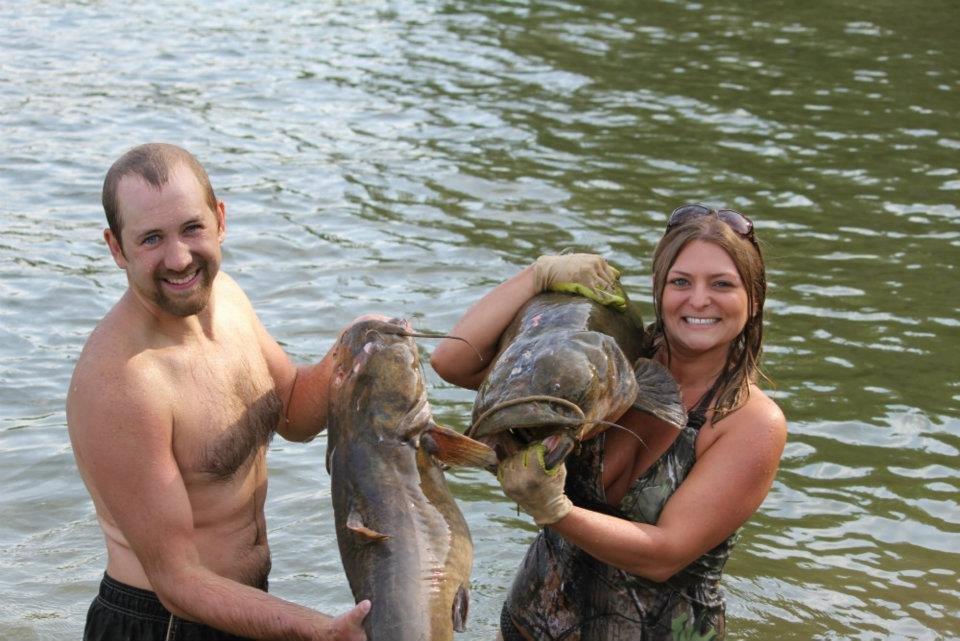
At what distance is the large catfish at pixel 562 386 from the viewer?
11.4ft

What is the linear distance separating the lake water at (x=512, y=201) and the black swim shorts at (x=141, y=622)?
1751 millimetres

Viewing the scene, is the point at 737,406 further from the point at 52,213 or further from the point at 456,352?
the point at 52,213

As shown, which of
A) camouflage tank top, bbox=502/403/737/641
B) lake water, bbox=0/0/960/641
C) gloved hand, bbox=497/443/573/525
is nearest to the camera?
gloved hand, bbox=497/443/573/525

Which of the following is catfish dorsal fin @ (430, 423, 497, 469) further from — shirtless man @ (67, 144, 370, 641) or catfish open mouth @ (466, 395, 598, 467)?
shirtless man @ (67, 144, 370, 641)

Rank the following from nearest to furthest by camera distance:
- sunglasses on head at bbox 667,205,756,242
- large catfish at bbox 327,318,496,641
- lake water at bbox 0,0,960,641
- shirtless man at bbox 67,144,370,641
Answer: large catfish at bbox 327,318,496,641, shirtless man at bbox 67,144,370,641, sunglasses on head at bbox 667,205,756,242, lake water at bbox 0,0,960,641

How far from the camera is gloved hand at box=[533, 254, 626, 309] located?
13.9 ft

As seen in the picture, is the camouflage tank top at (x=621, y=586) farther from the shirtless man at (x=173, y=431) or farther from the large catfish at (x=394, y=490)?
the shirtless man at (x=173, y=431)

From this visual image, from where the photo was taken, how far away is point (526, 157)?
12008mm

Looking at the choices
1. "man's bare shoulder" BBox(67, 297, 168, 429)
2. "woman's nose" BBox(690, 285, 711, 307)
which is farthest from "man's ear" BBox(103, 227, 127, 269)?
"woman's nose" BBox(690, 285, 711, 307)

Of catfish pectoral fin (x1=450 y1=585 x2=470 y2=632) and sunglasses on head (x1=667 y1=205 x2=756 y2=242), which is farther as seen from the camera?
sunglasses on head (x1=667 y1=205 x2=756 y2=242)

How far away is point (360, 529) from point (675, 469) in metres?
0.93

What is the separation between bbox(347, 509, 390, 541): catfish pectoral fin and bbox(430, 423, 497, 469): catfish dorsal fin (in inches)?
10.4

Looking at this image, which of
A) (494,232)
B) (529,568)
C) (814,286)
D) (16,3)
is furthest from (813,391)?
(16,3)

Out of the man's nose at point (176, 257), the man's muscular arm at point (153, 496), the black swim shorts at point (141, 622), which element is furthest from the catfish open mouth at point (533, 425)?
the black swim shorts at point (141, 622)
